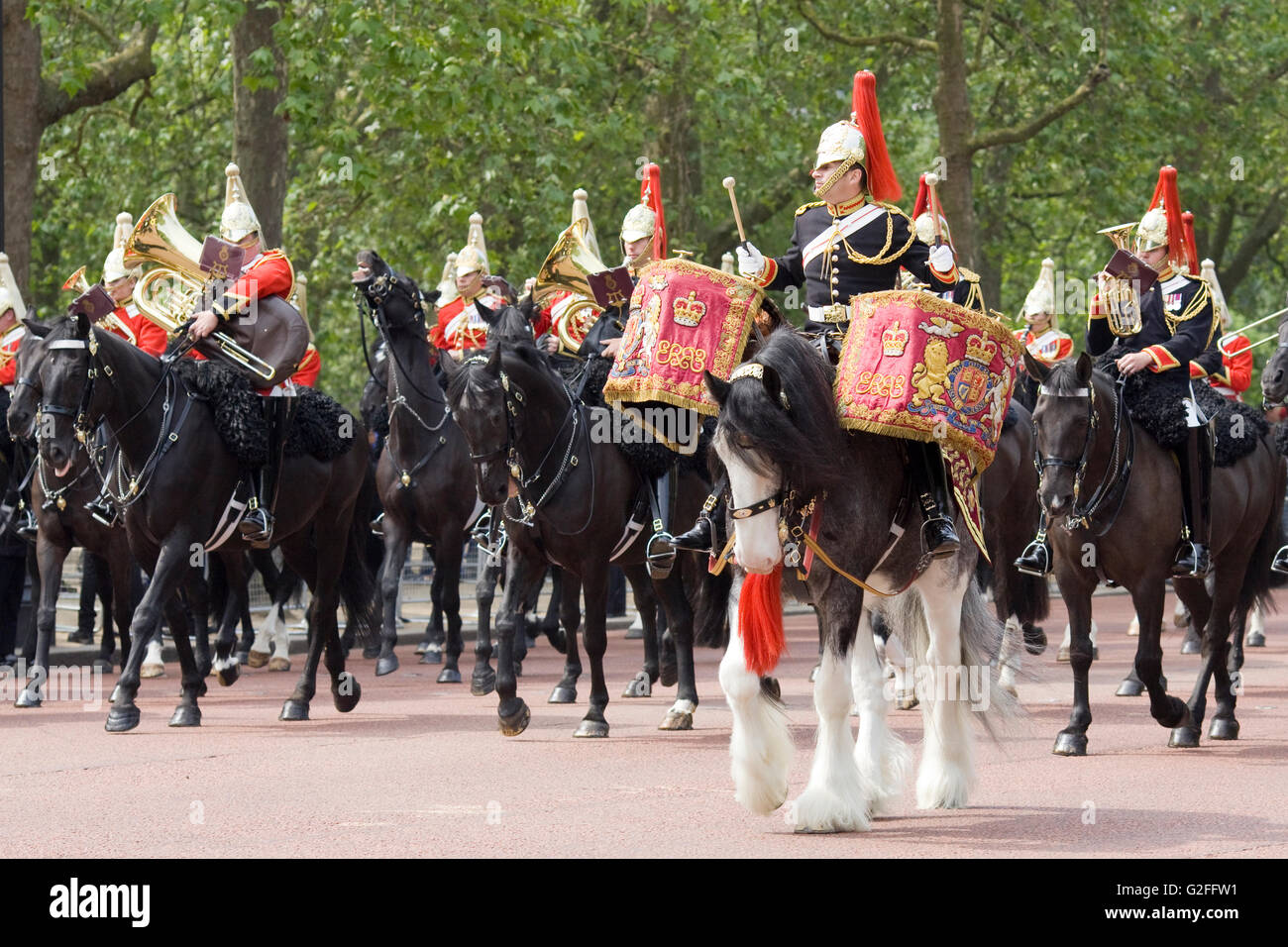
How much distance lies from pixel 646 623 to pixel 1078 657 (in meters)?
3.59

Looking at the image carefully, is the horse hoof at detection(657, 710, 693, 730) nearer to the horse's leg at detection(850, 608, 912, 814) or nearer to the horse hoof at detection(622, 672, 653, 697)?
the horse hoof at detection(622, 672, 653, 697)

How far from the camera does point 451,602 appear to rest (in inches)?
596

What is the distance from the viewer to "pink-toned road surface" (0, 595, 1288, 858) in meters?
7.29

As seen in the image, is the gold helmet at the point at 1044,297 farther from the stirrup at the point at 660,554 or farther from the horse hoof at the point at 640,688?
the stirrup at the point at 660,554

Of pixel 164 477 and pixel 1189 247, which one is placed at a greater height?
pixel 1189 247

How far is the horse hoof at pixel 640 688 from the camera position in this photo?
1335 centimetres

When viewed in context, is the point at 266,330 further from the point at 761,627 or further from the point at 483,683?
the point at 761,627

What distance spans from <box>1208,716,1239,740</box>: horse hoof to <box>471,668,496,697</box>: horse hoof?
4.98 meters

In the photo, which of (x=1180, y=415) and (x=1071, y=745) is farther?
(x=1180, y=415)

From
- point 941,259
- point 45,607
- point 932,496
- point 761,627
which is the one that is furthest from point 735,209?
point 45,607

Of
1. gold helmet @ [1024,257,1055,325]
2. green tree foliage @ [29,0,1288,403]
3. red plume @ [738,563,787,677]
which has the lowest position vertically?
red plume @ [738,563,787,677]

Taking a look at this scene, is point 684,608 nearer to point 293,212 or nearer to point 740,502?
point 740,502

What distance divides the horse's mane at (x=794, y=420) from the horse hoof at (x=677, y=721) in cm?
402

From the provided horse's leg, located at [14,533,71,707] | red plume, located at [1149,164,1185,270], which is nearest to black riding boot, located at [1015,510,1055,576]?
red plume, located at [1149,164,1185,270]
